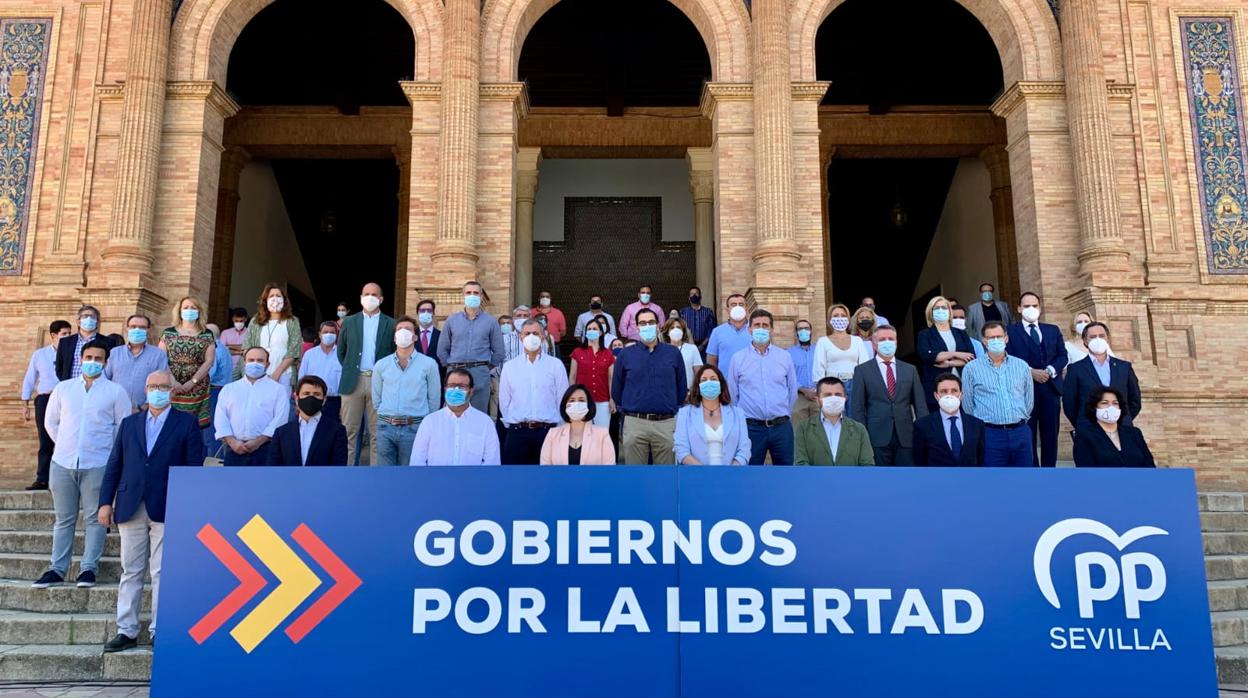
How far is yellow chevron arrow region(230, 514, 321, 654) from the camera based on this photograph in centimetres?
437

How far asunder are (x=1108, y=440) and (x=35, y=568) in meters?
7.94

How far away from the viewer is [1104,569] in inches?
173

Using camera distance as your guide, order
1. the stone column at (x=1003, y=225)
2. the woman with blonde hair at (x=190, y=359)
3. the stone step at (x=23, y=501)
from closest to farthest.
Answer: the woman with blonde hair at (x=190, y=359) < the stone step at (x=23, y=501) < the stone column at (x=1003, y=225)

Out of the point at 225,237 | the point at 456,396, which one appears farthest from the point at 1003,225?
the point at 225,237

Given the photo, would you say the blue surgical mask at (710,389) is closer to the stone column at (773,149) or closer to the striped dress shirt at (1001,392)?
the striped dress shirt at (1001,392)

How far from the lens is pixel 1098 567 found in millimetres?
4391

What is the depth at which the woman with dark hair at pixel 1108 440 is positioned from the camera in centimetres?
621

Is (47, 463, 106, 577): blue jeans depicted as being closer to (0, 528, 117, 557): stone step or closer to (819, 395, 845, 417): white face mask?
(0, 528, 117, 557): stone step

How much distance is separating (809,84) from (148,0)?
29.3 feet

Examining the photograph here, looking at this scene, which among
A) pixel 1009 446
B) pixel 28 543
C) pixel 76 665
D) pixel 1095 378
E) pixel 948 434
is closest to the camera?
pixel 76 665

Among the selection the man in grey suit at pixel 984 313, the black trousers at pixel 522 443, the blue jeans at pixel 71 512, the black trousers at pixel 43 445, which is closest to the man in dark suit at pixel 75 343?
the black trousers at pixel 43 445

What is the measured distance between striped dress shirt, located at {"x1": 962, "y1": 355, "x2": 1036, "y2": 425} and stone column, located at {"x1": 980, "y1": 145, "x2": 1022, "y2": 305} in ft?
35.5

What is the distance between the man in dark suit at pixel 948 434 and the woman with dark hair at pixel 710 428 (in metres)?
1.26

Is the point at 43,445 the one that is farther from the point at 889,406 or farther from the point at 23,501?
the point at 889,406
